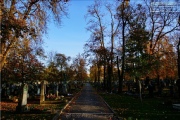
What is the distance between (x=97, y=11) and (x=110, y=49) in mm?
6903

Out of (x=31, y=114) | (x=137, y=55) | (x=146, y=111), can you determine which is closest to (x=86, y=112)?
(x=31, y=114)

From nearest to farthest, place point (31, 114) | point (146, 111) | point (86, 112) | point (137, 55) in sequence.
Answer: point (31, 114), point (86, 112), point (146, 111), point (137, 55)

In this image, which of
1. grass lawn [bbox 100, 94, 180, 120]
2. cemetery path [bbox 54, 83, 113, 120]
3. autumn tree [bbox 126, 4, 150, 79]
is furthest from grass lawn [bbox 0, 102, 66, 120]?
autumn tree [bbox 126, 4, 150, 79]

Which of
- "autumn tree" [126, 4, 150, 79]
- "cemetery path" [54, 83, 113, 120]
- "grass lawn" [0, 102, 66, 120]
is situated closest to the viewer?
"grass lawn" [0, 102, 66, 120]

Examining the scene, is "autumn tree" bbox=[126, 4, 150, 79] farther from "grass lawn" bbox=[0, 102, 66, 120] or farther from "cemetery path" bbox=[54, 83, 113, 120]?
"grass lawn" bbox=[0, 102, 66, 120]

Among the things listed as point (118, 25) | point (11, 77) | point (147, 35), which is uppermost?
point (118, 25)

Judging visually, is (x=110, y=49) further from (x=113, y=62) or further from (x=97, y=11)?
(x=97, y=11)

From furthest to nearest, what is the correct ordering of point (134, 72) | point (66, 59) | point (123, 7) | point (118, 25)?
point (66, 59) → point (118, 25) → point (123, 7) → point (134, 72)

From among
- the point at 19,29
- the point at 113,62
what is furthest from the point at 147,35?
the point at 19,29

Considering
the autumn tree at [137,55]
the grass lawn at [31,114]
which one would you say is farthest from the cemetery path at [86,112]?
the autumn tree at [137,55]

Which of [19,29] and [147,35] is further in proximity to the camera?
[147,35]

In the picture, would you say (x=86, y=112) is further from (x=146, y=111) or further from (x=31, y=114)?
(x=146, y=111)

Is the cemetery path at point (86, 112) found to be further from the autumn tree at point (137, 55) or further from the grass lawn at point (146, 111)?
the autumn tree at point (137, 55)

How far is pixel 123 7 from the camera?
4175 cm
